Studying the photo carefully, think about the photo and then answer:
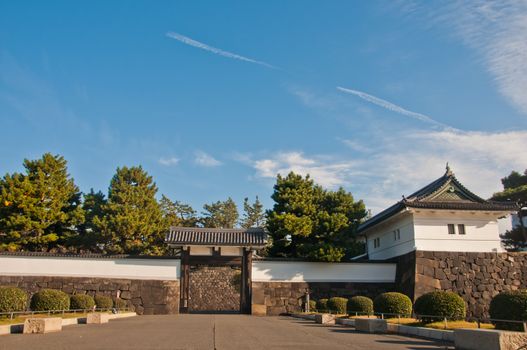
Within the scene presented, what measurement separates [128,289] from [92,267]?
6.91 ft

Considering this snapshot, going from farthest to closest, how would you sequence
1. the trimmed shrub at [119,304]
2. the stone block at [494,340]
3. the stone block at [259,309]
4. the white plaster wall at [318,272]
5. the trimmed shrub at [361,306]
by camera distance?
1. the white plaster wall at [318,272]
2. the stone block at [259,309]
3. the trimmed shrub at [119,304]
4. the trimmed shrub at [361,306]
5. the stone block at [494,340]

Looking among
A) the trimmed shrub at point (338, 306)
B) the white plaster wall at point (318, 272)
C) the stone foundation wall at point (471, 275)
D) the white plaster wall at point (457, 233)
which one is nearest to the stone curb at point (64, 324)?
the white plaster wall at point (318, 272)

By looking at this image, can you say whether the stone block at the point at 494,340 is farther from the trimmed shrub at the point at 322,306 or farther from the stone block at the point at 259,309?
the stone block at the point at 259,309

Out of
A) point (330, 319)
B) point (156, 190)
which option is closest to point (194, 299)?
point (156, 190)

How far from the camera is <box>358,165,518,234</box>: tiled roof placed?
21372 millimetres

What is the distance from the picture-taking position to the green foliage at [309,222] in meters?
22.9

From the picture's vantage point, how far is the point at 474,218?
2208cm

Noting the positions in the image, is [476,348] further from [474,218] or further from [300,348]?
[474,218]

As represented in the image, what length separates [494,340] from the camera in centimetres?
649

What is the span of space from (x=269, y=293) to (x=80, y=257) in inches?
382

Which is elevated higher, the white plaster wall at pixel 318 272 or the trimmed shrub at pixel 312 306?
the white plaster wall at pixel 318 272

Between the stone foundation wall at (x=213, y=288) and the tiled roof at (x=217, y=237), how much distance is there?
10393mm

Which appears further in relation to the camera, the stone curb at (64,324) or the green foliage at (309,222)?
the green foliage at (309,222)

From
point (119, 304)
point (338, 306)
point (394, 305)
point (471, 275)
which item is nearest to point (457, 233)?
point (471, 275)
